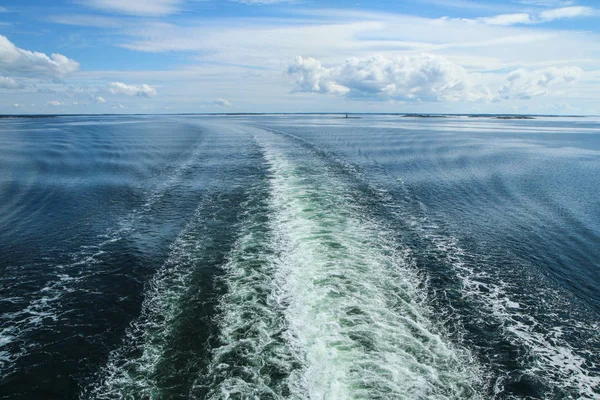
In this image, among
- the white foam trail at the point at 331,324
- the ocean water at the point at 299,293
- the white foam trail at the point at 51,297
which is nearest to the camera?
the white foam trail at the point at 331,324

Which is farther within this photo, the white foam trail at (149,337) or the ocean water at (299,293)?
the ocean water at (299,293)

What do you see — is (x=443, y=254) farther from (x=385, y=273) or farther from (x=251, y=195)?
(x=251, y=195)

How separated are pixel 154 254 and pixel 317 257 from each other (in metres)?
7.93

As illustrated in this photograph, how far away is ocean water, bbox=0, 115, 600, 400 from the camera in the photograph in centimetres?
978

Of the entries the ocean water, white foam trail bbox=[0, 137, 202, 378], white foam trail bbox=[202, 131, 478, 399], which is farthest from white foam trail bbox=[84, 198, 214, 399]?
white foam trail bbox=[0, 137, 202, 378]

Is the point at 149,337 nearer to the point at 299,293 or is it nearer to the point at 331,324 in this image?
the point at 299,293

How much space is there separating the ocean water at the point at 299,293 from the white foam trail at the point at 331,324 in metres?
0.06

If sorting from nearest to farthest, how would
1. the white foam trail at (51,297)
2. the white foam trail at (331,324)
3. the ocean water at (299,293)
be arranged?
the white foam trail at (331,324) < the ocean water at (299,293) < the white foam trail at (51,297)

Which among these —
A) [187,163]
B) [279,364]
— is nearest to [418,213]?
[279,364]

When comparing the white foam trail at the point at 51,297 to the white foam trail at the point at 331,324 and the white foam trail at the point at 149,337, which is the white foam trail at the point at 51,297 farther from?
the white foam trail at the point at 331,324

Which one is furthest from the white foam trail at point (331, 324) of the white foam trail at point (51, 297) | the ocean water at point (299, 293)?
the white foam trail at point (51, 297)

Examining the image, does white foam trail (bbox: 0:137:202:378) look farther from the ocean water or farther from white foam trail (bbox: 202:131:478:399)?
white foam trail (bbox: 202:131:478:399)

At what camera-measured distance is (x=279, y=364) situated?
10.1 m

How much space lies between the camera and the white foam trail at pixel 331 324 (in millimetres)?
9398
